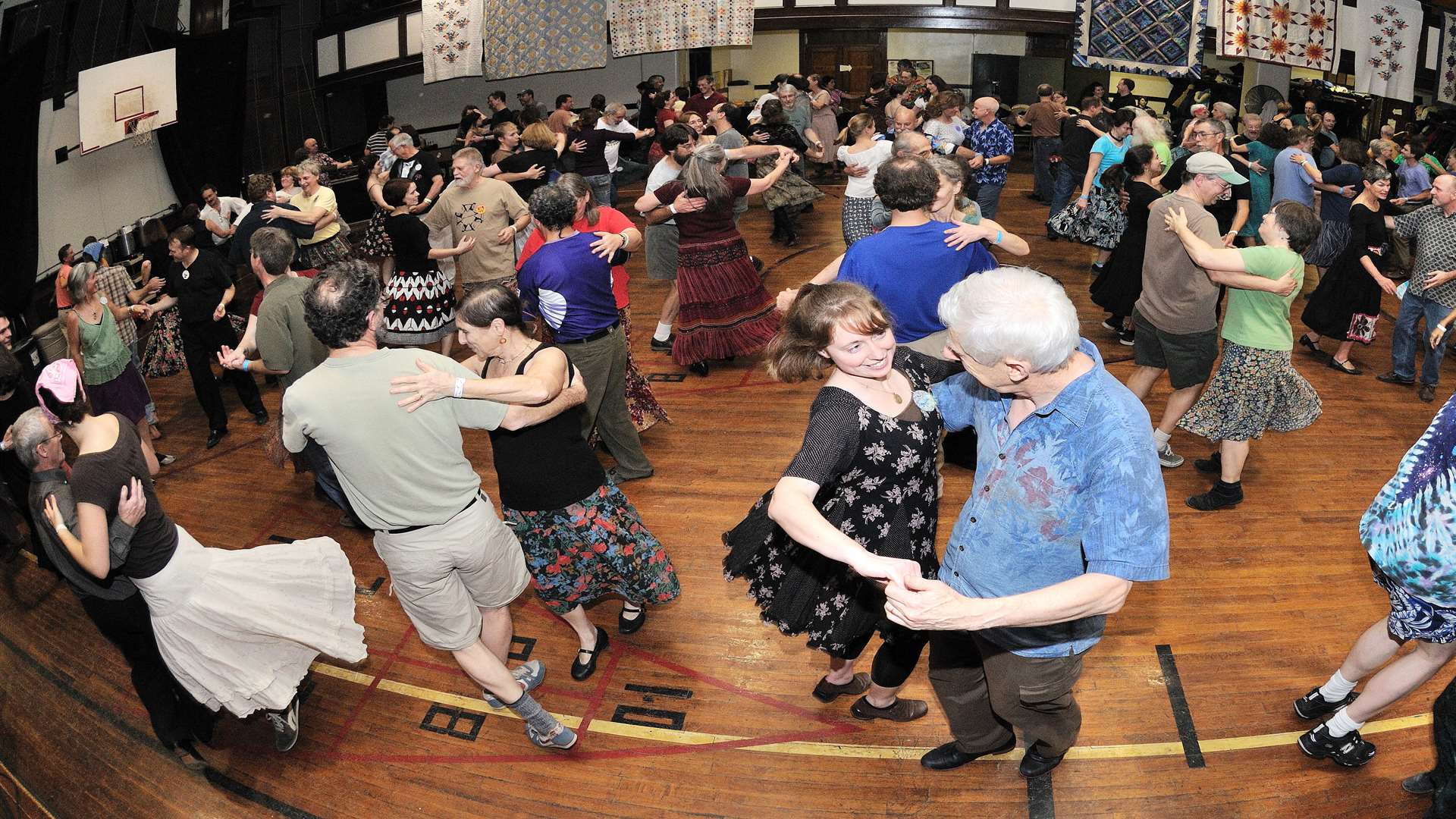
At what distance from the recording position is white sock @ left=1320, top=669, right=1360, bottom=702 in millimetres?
3209

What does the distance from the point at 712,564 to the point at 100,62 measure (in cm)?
665

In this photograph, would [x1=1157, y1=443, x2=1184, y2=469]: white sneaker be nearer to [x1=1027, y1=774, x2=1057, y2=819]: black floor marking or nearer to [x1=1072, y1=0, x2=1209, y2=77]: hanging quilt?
[x1=1027, y1=774, x2=1057, y2=819]: black floor marking

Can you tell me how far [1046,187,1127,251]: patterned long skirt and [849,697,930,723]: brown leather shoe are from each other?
5017mm

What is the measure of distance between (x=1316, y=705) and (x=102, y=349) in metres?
5.83

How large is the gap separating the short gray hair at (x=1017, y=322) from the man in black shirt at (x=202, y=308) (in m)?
5.19

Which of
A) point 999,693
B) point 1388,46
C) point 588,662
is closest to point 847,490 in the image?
point 999,693

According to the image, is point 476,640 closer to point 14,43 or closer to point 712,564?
point 712,564

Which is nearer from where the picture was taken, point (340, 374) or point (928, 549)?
point (340, 374)

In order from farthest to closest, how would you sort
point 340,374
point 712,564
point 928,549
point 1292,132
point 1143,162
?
1. point 1292,132
2. point 1143,162
3. point 712,564
4. point 928,549
5. point 340,374

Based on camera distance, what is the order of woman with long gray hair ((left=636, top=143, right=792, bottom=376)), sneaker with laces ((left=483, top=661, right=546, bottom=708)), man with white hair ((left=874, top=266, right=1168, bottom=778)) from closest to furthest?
man with white hair ((left=874, top=266, right=1168, bottom=778)) → sneaker with laces ((left=483, top=661, right=546, bottom=708)) → woman with long gray hair ((left=636, top=143, right=792, bottom=376))

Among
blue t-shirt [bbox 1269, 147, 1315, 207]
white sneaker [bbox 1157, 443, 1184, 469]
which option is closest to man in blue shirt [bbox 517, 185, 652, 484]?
white sneaker [bbox 1157, 443, 1184, 469]

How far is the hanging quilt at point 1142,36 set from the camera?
11.6m

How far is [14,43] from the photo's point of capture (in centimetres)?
583

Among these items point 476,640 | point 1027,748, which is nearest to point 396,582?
point 476,640
